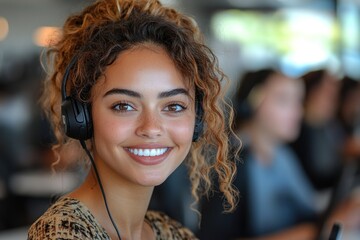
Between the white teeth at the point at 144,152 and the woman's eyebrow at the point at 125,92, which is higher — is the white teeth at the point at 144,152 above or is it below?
below

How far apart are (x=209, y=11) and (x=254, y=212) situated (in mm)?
3633

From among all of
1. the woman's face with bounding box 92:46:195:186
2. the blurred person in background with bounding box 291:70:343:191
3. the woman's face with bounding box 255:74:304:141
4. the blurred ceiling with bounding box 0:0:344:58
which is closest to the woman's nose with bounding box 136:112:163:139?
the woman's face with bounding box 92:46:195:186

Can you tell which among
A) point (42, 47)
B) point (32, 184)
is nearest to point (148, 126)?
point (42, 47)

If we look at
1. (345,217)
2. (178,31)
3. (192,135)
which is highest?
(178,31)

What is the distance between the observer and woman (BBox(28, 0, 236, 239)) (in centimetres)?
131

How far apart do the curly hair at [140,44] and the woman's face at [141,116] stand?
2cm

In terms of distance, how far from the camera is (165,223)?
→ 1604 millimetres

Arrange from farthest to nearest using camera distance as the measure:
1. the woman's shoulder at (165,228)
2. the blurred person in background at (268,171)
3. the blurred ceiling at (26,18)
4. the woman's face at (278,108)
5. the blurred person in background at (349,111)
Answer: the blurred ceiling at (26,18) < the blurred person in background at (349,111) < the woman's face at (278,108) < the blurred person in background at (268,171) < the woman's shoulder at (165,228)

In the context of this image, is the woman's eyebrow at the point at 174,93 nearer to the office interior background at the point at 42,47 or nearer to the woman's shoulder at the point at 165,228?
the woman's shoulder at the point at 165,228

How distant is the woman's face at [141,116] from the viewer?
131 cm

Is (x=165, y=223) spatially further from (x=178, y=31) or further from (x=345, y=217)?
(x=345, y=217)

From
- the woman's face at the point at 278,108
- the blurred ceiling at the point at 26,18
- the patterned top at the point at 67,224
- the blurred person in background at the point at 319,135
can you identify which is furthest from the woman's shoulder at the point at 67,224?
the blurred ceiling at the point at 26,18

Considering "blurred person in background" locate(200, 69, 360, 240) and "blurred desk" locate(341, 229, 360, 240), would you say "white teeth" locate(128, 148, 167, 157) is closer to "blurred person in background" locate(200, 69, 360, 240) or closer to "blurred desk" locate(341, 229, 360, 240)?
"blurred person in background" locate(200, 69, 360, 240)

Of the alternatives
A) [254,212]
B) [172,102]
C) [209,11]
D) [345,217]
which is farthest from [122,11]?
[209,11]
